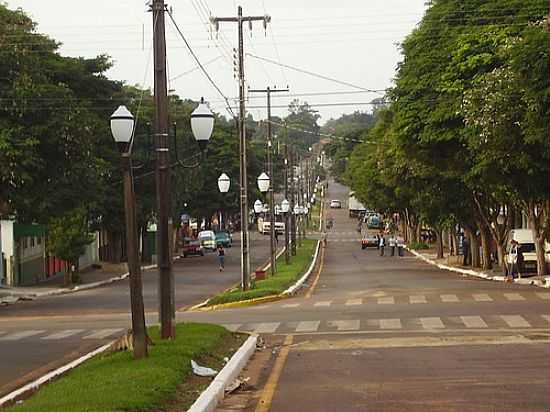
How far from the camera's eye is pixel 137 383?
12477mm

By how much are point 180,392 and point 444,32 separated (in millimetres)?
30471

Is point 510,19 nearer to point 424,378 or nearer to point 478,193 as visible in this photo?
point 478,193

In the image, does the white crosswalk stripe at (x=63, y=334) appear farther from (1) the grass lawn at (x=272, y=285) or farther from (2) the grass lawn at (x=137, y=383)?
(1) the grass lawn at (x=272, y=285)

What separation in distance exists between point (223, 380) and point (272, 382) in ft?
3.80

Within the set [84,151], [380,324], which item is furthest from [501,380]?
[84,151]

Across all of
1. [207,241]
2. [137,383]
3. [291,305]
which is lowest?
[291,305]

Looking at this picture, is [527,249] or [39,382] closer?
[39,382]

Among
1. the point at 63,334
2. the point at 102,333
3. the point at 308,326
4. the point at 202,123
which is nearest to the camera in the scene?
the point at 202,123

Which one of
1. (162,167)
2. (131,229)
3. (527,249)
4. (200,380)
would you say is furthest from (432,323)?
(527,249)

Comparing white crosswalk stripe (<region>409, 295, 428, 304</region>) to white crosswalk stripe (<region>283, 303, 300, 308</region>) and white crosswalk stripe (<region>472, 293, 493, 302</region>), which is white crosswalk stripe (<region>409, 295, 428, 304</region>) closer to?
white crosswalk stripe (<region>472, 293, 493, 302</region>)

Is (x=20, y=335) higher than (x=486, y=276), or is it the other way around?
(x=486, y=276)

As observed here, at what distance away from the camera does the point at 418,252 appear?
90000mm

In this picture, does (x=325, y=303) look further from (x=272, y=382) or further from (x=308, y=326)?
(x=272, y=382)

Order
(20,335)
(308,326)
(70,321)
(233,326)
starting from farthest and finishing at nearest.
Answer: (70,321) < (20,335) < (233,326) < (308,326)
